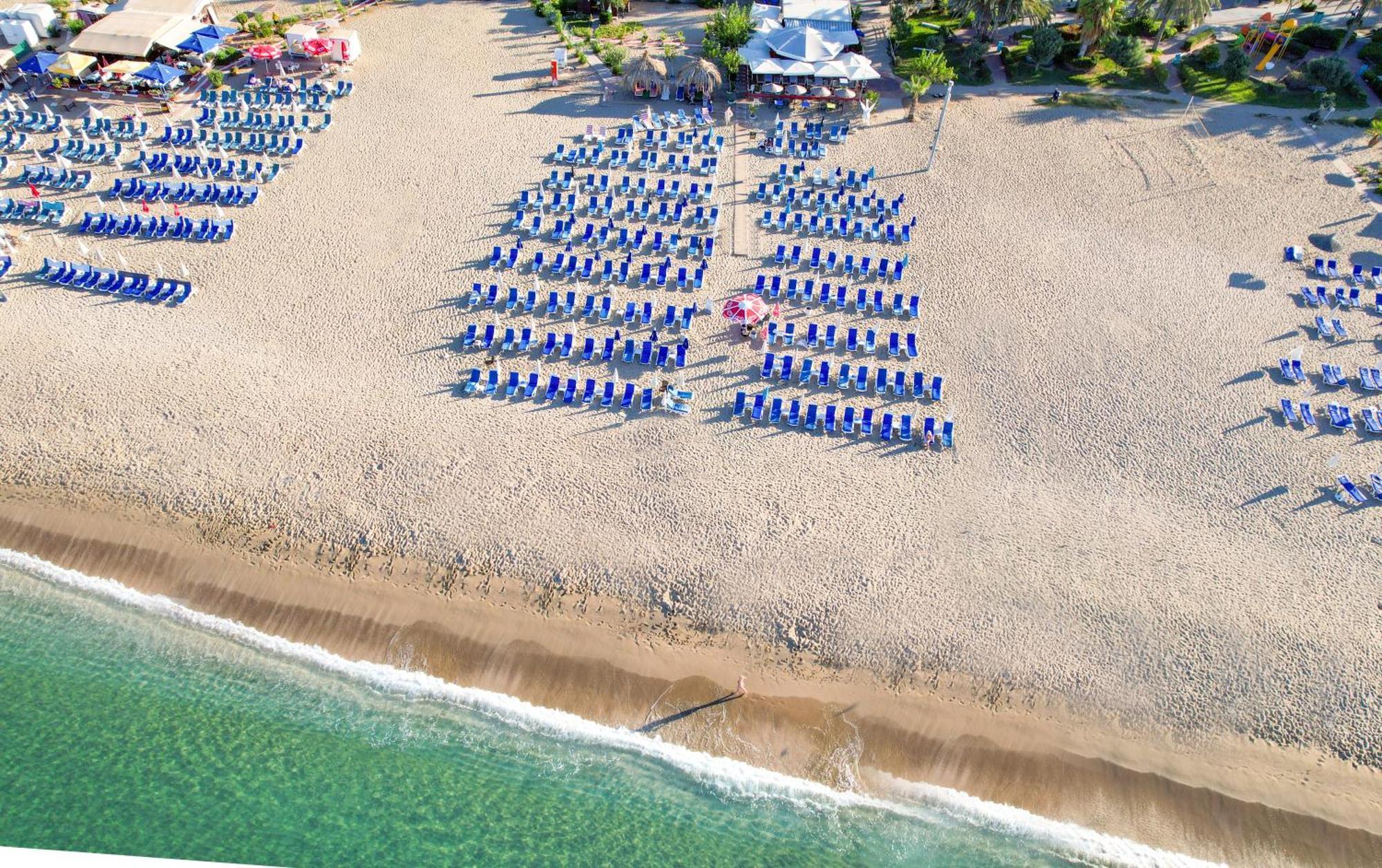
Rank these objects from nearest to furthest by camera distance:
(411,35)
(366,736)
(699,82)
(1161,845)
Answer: (1161,845)
(366,736)
(699,82)
(411,35)

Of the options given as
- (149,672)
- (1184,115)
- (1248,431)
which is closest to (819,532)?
(1248,431)

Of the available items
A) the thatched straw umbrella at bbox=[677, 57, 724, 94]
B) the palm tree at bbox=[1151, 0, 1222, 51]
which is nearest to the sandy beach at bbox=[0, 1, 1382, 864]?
the thatched straw umbrella at bbox=[677, 57, 724, 94]

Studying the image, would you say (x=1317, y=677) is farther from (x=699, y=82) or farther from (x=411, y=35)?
(x=411, y=35)

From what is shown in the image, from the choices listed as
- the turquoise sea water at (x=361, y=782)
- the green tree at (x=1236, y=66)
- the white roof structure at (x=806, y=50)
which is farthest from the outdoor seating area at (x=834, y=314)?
the green tree at (x=1236, y=66)

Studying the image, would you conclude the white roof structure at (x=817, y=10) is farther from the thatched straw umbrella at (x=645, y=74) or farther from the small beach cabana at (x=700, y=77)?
the thatched straw umbrella at (x=645, y=74)

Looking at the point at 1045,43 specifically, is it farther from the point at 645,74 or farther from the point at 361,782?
the point at 361,782

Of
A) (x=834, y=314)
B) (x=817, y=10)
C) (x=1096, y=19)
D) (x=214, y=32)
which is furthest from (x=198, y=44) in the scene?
(x=1096, y=19)
